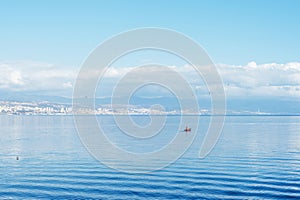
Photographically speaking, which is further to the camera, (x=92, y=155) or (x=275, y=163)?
(x=92, y=155)

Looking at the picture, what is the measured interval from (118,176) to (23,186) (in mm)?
17541

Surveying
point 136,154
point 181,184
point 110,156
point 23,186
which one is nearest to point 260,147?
point 136,154

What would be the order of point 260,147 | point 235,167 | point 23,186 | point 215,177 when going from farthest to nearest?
point 260,147
point 235,167
point 215,177
point 23,186

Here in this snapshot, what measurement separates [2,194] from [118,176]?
2174 centimetres

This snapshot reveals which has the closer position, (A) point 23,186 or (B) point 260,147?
(A) point 23,186

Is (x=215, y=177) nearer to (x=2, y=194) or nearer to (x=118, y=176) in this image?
(x=118, y=176)

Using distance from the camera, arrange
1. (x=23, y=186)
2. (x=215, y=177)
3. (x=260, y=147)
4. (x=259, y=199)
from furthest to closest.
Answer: (x=260, y=147), (x=215, y=177), (x=23, y=186), (x=259, y=199)

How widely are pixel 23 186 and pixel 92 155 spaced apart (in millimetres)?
38727

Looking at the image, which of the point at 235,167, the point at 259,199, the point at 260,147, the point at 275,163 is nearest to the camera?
the point at 259,199

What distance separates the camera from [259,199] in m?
58.4

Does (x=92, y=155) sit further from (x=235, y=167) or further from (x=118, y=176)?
(x=235, y=167)

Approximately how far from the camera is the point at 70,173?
253ft

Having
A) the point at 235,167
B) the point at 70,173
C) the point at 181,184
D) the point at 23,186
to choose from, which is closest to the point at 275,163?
the point at 235,167

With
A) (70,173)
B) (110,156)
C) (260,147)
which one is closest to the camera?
(70,173)
